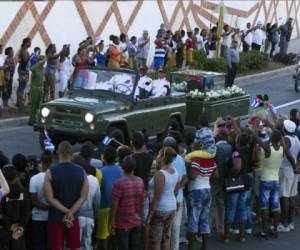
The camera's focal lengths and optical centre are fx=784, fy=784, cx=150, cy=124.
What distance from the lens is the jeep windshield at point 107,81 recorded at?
15.9 metres

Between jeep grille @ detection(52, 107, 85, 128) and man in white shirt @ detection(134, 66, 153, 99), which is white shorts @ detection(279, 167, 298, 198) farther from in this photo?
man in white shirt @ detection(134, 66, 153, 99)

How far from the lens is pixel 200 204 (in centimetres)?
1032

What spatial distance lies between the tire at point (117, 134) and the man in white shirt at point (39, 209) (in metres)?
6.24

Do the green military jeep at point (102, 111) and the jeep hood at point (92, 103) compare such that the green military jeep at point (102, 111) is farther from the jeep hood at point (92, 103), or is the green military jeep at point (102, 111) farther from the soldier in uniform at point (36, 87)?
the soldier in uniform at point (36, 87)

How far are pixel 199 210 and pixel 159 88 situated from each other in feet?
22.5

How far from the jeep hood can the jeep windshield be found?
28 centimetres

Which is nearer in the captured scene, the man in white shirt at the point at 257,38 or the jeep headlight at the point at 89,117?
the jeep headlight at the point at 89,117

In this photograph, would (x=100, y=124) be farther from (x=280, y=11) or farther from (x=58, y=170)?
(x=280, y=11)

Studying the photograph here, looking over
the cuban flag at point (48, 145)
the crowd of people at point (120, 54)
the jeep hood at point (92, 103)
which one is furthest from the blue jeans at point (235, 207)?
the crowd of people at point (120, 54)

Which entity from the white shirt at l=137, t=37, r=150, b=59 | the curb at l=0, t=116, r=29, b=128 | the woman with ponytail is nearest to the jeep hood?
the curb at l=0, t=116, r=29, b=128

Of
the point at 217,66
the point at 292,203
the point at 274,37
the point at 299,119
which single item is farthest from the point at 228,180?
the point at 274,37

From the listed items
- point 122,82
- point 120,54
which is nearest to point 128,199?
point 122,82

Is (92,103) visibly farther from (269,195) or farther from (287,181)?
(269,195)

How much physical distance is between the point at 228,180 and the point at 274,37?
995 inches
